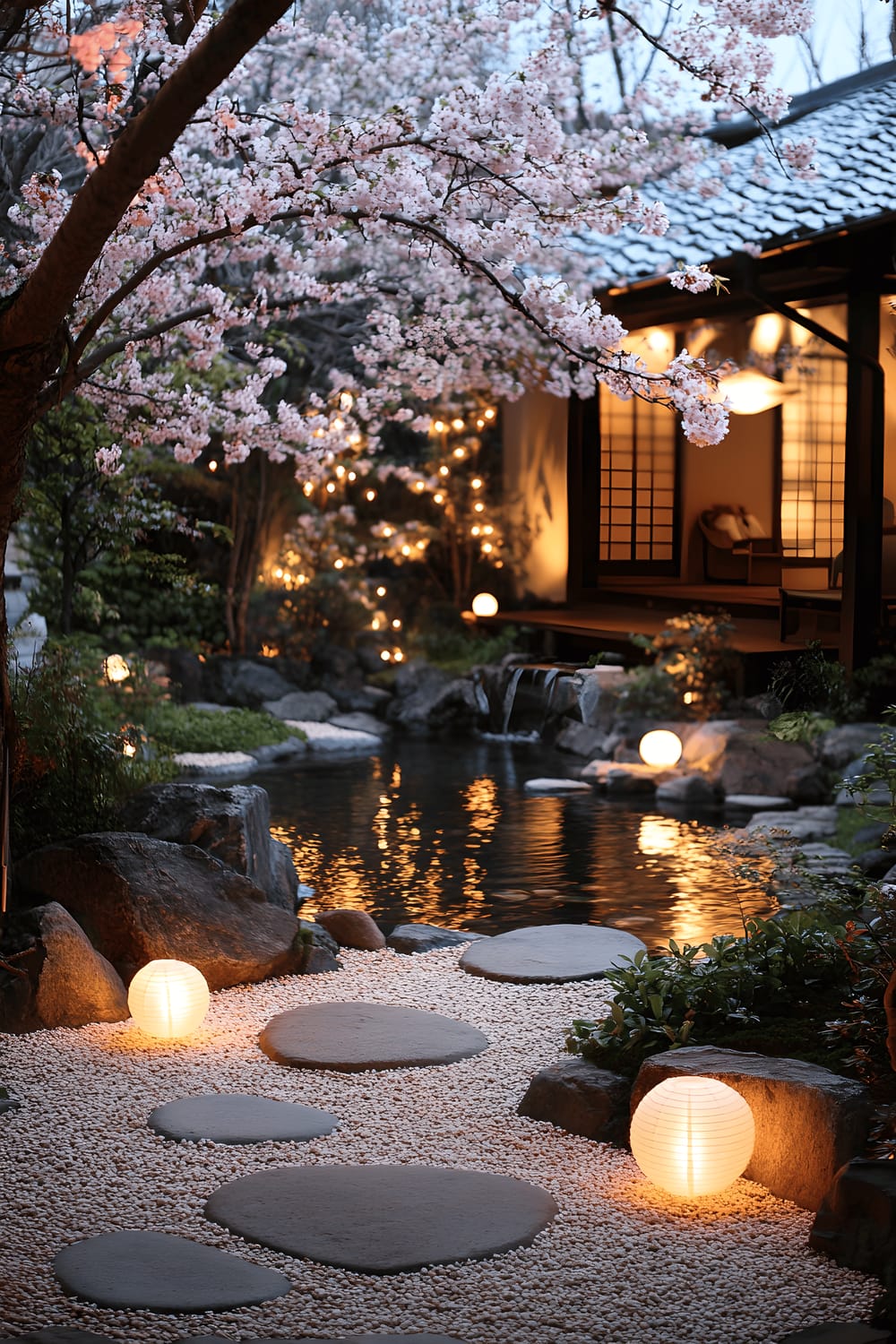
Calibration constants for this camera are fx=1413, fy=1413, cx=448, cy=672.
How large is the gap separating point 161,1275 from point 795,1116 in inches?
68.1

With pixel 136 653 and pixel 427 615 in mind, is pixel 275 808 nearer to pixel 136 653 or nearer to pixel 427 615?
pixel 136 653

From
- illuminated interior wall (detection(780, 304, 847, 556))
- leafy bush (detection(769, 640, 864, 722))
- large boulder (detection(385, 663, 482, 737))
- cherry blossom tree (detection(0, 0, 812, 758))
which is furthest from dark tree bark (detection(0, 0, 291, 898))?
illuminated interior wall (detection(780, 304, 847, 556))

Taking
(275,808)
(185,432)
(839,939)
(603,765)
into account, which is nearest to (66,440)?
(185,432)

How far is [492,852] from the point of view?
9.29 meters

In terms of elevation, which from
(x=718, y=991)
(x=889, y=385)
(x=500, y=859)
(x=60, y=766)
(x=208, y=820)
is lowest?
(x=500, y=859)

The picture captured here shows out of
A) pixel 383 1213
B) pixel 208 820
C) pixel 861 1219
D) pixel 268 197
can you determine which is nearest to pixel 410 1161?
pixel 383 1213

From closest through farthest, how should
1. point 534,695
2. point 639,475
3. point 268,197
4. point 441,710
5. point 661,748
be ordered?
point 268,197 → point 661,748 → point 534,695 → point 441,710 → point 639,475

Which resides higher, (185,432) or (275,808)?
(185,432)

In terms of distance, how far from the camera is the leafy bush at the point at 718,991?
4559mm

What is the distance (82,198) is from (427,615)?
1347 centimetres

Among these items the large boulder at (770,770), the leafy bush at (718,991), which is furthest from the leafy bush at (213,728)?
the leafy bush at (718,991)

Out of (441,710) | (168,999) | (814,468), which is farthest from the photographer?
(814,468)

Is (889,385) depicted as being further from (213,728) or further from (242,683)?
(213,728)

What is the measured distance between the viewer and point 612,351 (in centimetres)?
633
